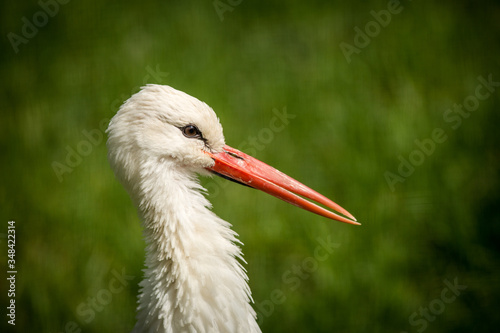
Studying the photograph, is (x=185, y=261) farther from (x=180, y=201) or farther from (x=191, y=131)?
(x=191, y=131)

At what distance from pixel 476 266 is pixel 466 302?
20 centimetres

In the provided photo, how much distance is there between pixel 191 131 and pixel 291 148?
4.93ft

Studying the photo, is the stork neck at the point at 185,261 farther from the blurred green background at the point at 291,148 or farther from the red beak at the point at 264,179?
the blurred green background at the point at 291,148

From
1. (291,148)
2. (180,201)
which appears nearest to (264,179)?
(180,201)

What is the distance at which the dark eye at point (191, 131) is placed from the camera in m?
1.62

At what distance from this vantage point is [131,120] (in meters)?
1.60

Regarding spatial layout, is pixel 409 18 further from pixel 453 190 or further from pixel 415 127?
pixel 453 190

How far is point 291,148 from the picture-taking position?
3072mm

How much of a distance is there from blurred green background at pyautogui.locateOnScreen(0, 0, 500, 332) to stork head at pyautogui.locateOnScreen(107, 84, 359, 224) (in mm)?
1157

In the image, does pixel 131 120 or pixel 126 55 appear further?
pixel 126 55

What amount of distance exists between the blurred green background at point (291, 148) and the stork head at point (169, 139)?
1.16m

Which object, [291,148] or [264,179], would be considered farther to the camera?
[291,148]

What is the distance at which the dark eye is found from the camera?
5.32 feet

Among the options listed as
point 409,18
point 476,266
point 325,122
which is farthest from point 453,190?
point 409,18
